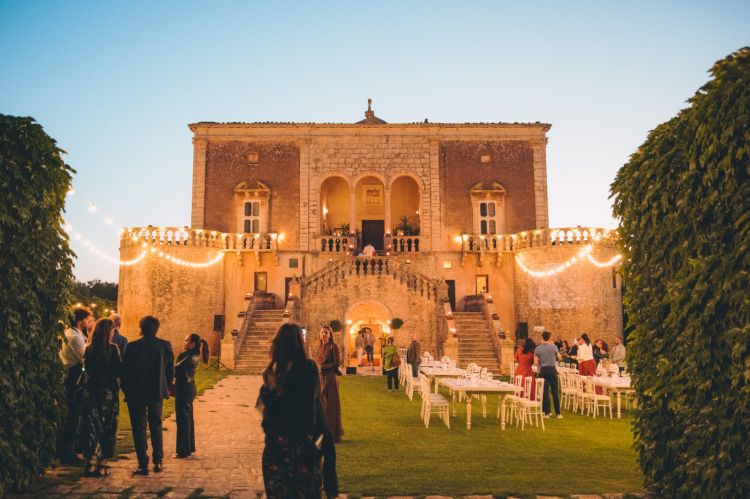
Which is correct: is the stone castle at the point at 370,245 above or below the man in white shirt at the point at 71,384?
above

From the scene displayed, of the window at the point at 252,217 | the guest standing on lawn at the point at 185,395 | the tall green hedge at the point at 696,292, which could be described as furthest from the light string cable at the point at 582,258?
the guest standing on lawn at the point at 185,395

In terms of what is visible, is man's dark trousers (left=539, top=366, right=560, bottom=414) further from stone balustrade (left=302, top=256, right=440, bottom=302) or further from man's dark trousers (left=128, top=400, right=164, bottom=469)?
stone balustrade (left=302, top=256, right=440, bottom=302)

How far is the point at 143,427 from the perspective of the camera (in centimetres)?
719

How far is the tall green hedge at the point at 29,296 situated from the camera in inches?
246

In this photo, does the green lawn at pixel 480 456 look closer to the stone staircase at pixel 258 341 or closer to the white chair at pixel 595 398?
the white chair at pixel 595 398

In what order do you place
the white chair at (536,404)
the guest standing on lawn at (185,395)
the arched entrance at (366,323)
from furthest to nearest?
the arched entrance at (366,323) → the white chair at (536,404) → the guest standing on lawn at (185,395)

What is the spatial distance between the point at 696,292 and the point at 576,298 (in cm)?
1936

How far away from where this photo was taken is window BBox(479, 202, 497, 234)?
28.6 meters

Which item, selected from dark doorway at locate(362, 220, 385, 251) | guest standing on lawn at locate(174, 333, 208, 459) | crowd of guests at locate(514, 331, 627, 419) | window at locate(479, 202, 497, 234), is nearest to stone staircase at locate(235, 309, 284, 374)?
dark doorway at locate(362, 220, 385, 251)

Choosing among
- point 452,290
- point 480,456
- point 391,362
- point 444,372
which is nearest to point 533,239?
point 452,290

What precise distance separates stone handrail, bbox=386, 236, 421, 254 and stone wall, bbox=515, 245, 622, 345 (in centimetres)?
583

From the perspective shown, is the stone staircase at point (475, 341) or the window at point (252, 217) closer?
the stone staircase at point (475, 341)

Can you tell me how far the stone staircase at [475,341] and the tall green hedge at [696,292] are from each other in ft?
50.8

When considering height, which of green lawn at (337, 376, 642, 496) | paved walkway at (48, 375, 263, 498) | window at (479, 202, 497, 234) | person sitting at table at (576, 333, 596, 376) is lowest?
green lawn at (337, 376, 642, 496)
